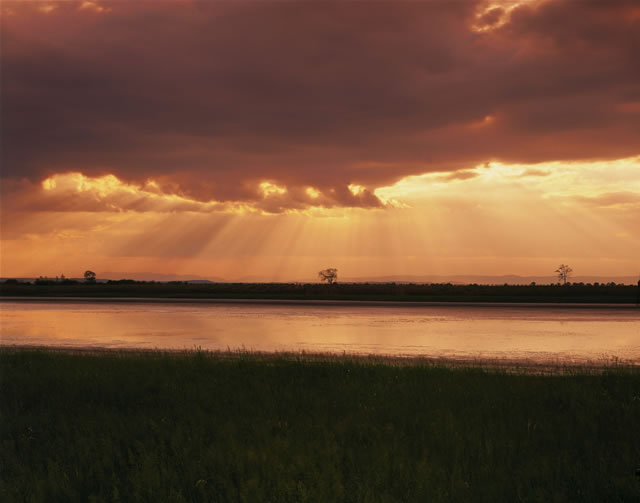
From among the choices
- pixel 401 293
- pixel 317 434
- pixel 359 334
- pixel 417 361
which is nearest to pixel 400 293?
pixel 401 293

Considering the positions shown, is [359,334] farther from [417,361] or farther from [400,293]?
[400,293]

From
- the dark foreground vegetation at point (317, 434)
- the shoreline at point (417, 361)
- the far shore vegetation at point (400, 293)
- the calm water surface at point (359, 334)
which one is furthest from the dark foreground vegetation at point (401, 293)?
the dark foreground vegetation at point (317, 434)

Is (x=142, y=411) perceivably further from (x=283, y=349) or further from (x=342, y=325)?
(x=342, y=325)

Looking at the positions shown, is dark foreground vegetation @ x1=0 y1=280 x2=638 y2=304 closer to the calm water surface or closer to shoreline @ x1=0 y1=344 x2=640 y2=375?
the calm water surface

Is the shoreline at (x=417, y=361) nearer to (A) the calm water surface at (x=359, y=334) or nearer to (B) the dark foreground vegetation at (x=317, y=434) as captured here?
(A) the calm water surface at (x=359, y=334)

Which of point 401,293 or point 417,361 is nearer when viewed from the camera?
point 417,361

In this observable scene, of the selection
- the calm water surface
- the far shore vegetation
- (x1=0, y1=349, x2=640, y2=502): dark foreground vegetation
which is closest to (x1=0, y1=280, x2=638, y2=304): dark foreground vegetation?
the far shore vegetation

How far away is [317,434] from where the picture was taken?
9.30 m

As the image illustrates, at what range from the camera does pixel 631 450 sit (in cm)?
849

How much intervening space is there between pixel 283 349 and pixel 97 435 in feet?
38.0

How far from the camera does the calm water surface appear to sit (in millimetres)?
21094

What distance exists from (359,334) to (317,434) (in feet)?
56.9

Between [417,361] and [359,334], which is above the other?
[417,361]

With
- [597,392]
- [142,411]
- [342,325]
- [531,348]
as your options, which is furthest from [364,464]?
[342,325]
